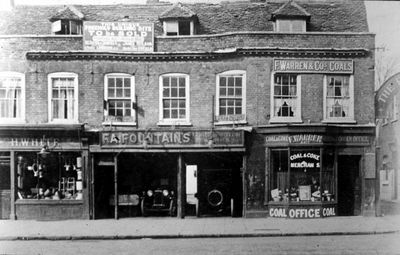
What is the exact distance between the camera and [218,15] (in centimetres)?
1883

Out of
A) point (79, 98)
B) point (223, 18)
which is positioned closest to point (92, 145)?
point (79, 98)

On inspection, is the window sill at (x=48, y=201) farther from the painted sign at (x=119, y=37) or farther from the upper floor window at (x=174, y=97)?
the painted sign at (x=119, y=37)

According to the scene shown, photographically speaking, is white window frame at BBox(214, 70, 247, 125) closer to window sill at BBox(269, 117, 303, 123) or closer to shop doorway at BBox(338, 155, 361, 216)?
window sill at BBox(269, 117, 303, 123)

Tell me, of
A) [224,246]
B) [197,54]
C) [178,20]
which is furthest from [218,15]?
[224,246]

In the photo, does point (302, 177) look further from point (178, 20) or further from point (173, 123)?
point (178, 20)

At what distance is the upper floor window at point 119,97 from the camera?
17.5m

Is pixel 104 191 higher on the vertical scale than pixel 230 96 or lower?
lower

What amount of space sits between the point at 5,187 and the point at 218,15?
10.1 meters

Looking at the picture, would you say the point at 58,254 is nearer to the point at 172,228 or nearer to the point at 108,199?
the point at 172,228

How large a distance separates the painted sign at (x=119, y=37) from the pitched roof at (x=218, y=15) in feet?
3.60

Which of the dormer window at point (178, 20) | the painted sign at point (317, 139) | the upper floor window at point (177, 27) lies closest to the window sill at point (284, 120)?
the painted sign at point (317, 139)

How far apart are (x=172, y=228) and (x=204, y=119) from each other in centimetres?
434

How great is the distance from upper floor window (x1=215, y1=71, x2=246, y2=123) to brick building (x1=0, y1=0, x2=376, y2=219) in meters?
0.04

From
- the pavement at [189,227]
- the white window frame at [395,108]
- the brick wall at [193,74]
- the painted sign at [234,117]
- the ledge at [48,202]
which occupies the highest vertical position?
the brick wall at [193,74]
